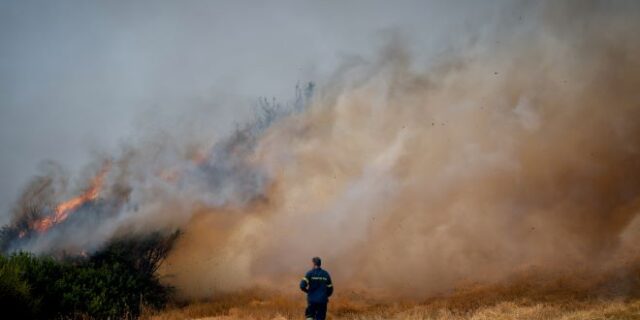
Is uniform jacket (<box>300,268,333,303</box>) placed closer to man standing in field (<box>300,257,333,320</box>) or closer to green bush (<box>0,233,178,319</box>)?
man standing in field (<box>300,257,333,320</box>)

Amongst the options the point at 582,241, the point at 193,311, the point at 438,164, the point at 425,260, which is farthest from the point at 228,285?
the point at 582,241

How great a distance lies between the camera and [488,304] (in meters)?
19.5

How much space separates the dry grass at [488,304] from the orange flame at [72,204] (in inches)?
288

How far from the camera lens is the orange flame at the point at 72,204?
24.8 metres

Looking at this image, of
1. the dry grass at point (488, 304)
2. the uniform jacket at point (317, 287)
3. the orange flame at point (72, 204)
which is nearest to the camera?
the uniform jacket at point (317, 287)

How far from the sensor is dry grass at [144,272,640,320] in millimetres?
16922

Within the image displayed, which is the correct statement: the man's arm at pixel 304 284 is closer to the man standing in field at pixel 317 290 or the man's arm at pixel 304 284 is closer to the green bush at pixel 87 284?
the man standing in field at pixel 317 290

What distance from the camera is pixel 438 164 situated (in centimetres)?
2662

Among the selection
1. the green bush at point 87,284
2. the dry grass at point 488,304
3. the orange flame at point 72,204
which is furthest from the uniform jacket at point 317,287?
the orange flame at point 72,204

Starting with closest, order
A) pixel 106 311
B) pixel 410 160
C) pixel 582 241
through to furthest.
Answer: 1. pixel 106 311
2. pixel 582 241
3. pixel 410 160

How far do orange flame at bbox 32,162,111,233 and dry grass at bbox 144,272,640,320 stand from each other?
7308mm

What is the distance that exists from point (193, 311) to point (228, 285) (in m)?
5.79

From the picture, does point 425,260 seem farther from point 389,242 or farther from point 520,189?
point 520,189

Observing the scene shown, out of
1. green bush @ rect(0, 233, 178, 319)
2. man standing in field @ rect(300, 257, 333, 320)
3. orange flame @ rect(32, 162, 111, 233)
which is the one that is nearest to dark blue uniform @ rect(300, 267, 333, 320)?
man standing in field @ rect(300, 257, 333, 320)
